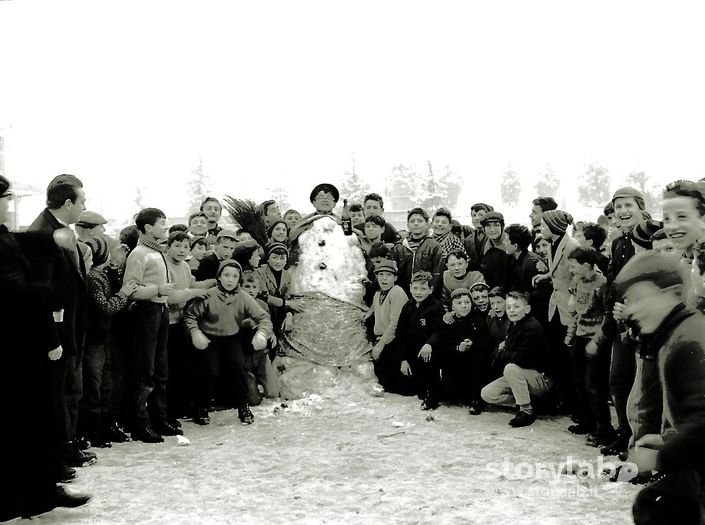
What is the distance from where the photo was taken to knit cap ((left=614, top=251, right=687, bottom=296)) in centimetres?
214

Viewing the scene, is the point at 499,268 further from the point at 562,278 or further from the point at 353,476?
the point at 353,476

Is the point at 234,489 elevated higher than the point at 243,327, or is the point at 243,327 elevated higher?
the point at 243,327

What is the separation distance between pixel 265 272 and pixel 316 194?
4.50ft

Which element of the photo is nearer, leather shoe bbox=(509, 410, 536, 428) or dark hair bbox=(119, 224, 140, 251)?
leather shoe bbox=(509, 410, 536, 428)

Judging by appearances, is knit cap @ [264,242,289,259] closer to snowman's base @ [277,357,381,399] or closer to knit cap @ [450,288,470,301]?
snowman's base @ [277,357,381,399]

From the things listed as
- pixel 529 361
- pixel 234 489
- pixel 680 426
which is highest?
pixel 680 426

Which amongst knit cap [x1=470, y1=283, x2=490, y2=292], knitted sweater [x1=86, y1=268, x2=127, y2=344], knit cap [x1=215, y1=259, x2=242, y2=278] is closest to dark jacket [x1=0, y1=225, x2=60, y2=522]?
knitted sweater [x1=86, y1=268, x2=127, y2=344]

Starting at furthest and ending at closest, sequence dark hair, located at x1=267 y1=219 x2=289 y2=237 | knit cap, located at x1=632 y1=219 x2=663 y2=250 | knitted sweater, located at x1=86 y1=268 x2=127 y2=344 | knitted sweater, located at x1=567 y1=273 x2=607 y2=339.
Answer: dark hair, located at x1=267 y1=219 x2=289 y2=237 → knitted sweater, located at x1=567 y1=273 x2=607 y2=339 → knitted sweater, located at x1=86 y1=268 x2=127 y2=344 → knit cap, located at x1=632 y1=219 x2=663 y2=250

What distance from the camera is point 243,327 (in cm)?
680

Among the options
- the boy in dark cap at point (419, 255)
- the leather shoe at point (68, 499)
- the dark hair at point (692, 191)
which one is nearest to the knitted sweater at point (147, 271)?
the leather shoe at point (68, 499)

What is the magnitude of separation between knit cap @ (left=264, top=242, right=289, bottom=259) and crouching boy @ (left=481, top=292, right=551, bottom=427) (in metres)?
2.85

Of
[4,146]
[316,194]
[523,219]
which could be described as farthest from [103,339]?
[4,146]

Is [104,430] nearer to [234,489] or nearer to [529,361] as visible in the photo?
[234,489]

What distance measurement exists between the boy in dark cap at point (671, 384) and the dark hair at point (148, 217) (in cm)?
459
